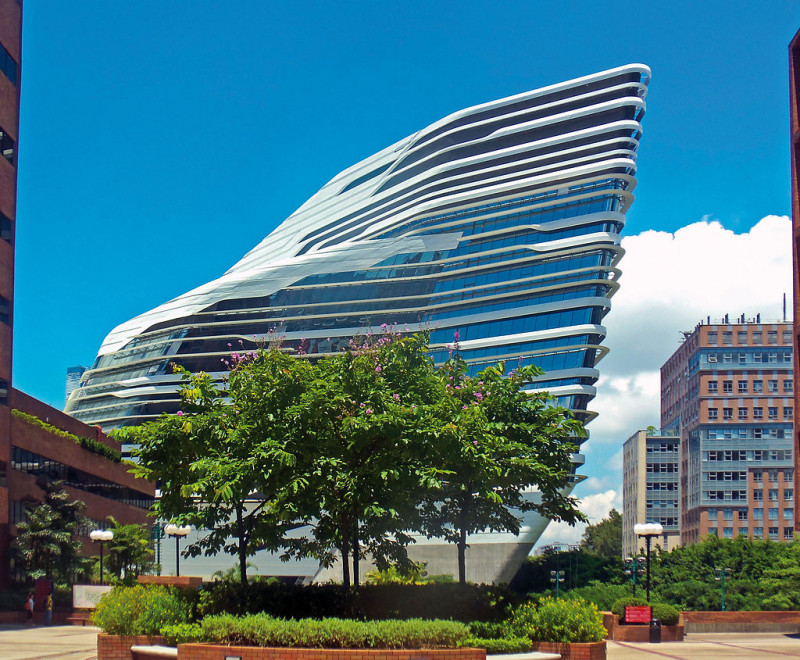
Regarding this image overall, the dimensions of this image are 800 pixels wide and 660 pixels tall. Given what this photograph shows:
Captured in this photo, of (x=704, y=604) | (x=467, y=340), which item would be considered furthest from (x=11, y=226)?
(x=467, y=340)

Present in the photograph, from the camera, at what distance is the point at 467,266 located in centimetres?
10550

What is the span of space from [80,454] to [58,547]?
12.5 meters

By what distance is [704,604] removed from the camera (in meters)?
49.2

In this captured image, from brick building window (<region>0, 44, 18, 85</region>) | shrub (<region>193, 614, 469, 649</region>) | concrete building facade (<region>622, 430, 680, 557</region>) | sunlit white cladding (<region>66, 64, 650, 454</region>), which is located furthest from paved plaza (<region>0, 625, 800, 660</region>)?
concrete building facade (<region>622, 430, 680, 557</region>)

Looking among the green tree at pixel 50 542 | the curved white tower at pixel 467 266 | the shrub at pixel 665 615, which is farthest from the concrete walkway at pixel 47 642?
the curved white tower at pixel 467 266

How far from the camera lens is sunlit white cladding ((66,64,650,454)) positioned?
96250 mm

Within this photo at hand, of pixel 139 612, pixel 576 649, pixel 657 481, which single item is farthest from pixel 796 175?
pixel 657 481

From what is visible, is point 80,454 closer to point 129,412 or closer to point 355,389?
point 355,389

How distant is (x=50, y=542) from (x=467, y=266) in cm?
6477

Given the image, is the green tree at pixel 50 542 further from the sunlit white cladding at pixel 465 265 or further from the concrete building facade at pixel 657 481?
the concrete building facade at pixel 657 481

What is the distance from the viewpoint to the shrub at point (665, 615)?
37.5 m

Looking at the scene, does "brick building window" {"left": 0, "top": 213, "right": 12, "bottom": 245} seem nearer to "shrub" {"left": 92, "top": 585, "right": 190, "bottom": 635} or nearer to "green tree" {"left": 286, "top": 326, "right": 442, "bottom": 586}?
"green tree" {"left": 286, "top": 326, "right": 442, "bottom": 586}

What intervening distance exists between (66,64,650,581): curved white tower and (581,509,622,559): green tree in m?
64.0

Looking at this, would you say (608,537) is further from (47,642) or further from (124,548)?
(47,642)
